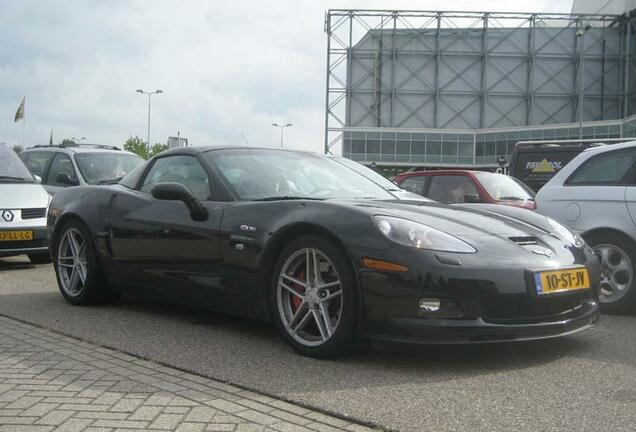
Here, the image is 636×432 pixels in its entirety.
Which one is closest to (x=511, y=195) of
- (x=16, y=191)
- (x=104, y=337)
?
(x=16, y=191)

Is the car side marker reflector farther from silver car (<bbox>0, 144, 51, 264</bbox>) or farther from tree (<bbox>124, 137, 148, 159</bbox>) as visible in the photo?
tree (<bbox>124, 137, 148, 159</bbox>)

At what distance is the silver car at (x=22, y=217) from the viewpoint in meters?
8.50

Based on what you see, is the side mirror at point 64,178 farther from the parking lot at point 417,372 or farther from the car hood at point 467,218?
the car hood at point 467,218

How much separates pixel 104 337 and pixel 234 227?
1149 mm

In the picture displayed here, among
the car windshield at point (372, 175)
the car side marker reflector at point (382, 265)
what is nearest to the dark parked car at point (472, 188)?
the car windshield at point (372, 175)

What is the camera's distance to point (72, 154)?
1228 cm

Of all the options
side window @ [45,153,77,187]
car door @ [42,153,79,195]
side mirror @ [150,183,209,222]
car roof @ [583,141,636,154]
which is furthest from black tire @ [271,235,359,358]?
side window @ [45,153,77,187]

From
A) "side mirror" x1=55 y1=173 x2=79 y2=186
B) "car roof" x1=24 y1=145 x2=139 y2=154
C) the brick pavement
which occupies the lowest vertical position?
the brick pavement

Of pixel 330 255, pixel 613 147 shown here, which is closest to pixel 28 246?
pixel 330 255

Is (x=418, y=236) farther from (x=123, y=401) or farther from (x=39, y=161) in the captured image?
(x=39, y=161)

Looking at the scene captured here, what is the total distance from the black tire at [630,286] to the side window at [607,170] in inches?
19.4

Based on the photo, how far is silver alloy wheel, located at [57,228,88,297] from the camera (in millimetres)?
6023

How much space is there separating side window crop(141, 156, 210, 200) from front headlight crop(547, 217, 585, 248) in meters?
2.31

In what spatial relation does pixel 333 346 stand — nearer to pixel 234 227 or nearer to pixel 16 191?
pixel 234 227
